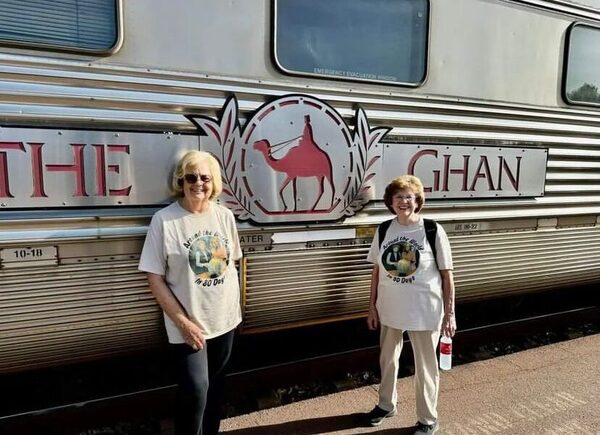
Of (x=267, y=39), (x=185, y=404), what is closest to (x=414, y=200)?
(x=267, y=39)

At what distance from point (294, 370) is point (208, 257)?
1.39 m

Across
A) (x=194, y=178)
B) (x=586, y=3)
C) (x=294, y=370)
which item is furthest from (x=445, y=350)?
(x=586, y=3)

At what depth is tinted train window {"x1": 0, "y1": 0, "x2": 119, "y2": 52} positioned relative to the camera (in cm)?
219

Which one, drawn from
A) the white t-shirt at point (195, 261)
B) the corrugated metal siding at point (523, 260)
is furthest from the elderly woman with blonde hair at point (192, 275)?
the corrugated metal siding at point (523, 260)

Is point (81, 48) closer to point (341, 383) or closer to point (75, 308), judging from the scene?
point (75, 308)

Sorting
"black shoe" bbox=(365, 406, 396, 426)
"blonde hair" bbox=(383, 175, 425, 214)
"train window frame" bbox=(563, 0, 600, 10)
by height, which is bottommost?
"black shoe" bbox=(365, 406, 396, 426)

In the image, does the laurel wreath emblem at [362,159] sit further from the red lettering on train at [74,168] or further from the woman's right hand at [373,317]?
the red lettering on train at [74,168]

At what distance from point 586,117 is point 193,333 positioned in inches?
125

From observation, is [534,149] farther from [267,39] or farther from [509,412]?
[267,39]

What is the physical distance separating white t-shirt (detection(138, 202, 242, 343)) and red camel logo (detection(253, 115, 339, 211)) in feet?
1.75

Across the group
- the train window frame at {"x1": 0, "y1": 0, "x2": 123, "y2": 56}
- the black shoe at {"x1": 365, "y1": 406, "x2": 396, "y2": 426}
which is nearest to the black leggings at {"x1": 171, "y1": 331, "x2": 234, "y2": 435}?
the black shoe at {"x1": 365, "y1": 406, "x2": 396, "y2": 426}

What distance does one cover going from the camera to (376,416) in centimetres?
287

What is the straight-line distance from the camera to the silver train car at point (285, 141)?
2.28 m

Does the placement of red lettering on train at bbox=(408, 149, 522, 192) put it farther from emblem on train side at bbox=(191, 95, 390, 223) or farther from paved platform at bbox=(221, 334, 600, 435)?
paved platform at bbox=(221, 334, 600, 435)
